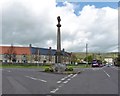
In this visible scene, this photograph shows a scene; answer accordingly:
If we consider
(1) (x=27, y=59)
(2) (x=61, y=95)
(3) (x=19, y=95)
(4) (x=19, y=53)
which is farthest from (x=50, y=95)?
(4) (x=19, y=53)

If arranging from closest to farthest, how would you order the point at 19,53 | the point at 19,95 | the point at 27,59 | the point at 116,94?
1. the point at 19,95
2. the point at 116,94
3. the point at 27,59
4. the point at 19,53

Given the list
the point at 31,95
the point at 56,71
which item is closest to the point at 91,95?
the point at 31,95

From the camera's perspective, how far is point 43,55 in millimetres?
195500

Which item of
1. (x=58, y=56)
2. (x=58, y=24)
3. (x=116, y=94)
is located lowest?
(x=116, y=94)

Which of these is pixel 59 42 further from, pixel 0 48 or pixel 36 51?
pixel 0 48

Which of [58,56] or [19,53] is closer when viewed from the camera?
[58,56]

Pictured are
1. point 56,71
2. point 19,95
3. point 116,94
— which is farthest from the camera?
point 56,71

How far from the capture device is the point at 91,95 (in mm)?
13570

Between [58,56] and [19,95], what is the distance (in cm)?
2803

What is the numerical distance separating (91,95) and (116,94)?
4.58 feet

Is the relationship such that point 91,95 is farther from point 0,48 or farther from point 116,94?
point 0,48

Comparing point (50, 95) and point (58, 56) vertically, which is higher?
point (58, 56)

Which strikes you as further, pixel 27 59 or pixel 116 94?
pixel 27 59

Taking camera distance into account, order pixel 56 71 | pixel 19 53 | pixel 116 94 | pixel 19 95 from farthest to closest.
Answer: pixel 19 53 < pixel 56 71 < pixel 116 94 < pixel 19 95
